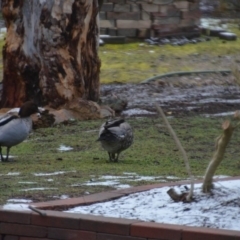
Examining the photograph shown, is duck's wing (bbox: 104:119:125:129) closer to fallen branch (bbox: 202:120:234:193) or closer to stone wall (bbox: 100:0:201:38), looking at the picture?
fallen branch (bbox: 202:120:234:193)

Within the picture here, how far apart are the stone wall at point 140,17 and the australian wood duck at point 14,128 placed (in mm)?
12923

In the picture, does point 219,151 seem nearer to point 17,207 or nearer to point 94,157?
point 17,207

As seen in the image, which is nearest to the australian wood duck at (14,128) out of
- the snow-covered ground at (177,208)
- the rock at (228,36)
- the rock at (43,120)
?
the rock at (43,120)

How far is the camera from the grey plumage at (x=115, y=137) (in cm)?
978

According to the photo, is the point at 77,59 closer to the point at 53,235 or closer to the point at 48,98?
the point at 48,98

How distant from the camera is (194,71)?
19.9 meters

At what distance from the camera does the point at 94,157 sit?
10.5m

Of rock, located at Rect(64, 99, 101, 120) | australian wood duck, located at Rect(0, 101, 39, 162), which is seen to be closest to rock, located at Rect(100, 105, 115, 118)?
rock, located at Rect(64, 99, 101, 120)

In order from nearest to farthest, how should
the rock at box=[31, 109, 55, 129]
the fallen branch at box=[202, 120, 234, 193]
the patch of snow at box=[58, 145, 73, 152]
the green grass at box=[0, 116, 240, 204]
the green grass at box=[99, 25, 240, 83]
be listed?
1. the fallen branch at box=[202, 120, 234, 193]
2. the green grass at box=[0, 116, 240, 204]
3. the patch of snow at box=[58, 145, 73, 152]
4. the rock at box=[31, 109, 55, 129]
5. the green grass at box=[99, 25, 240, 83]

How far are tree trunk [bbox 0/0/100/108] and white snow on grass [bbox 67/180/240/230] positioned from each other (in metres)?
7.78

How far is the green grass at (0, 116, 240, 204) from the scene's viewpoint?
26.2ft

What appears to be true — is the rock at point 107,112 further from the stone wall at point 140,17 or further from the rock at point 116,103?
the stone wall at point 140,17

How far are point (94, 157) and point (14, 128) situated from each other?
942 millimetres

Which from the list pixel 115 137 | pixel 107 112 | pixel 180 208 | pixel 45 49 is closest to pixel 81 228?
pixel 180 208
